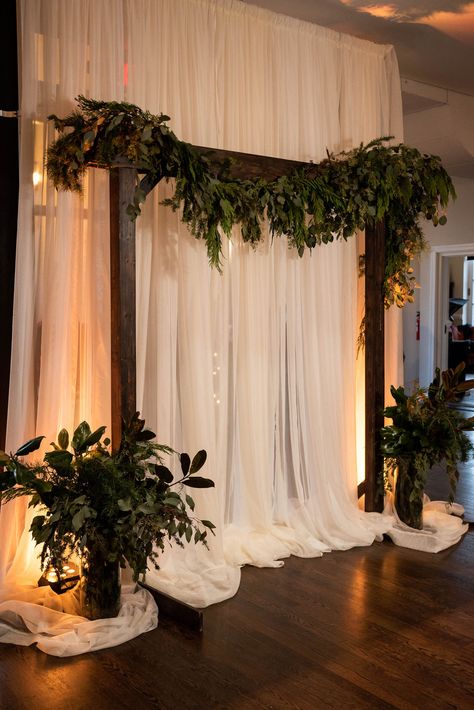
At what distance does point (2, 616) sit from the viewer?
3.29 meters

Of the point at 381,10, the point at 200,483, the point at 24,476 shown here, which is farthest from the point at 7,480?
the point at 381,10

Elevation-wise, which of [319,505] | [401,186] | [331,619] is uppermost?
[401,186]

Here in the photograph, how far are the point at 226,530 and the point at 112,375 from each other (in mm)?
1209

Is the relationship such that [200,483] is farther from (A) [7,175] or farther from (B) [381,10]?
(B) [381,10]

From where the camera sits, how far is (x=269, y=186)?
3963 mm

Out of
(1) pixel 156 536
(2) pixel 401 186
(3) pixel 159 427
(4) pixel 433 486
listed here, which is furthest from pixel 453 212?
(1) pixel 156 536

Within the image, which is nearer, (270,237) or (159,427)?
(159,427)

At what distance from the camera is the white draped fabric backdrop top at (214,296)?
3.52m

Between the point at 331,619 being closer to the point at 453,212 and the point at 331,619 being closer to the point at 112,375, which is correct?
the point at 112,375

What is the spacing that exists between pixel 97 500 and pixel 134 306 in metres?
0.89

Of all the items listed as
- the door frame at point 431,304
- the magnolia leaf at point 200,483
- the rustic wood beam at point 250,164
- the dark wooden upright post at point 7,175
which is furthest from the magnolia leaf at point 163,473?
the door frame at point 431,304

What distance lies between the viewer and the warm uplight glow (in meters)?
4.55

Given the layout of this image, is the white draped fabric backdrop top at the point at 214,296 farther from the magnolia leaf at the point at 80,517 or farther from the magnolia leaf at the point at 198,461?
the magnolia leaf at the point at 80,517

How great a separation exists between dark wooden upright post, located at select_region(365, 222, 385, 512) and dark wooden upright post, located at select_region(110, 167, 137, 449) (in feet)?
5.57
